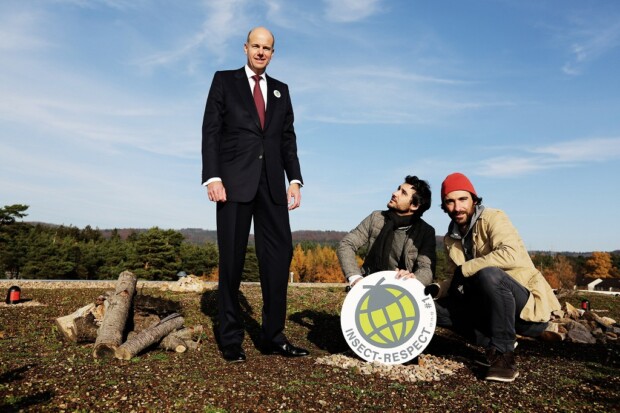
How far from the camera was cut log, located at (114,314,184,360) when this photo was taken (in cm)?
497

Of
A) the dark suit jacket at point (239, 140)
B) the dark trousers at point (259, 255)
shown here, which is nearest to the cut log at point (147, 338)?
the dark trousers at point (259, 255)

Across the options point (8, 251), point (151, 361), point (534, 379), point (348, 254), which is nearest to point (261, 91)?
point (348, 254)

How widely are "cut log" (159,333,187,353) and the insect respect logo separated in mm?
1851

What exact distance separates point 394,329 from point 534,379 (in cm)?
126

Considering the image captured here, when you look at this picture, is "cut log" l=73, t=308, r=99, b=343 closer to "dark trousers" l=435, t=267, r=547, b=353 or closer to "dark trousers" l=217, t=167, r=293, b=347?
"dark trousers" l=217, t=167, r=293, b=347

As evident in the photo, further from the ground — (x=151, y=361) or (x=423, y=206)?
(x=423, y=206)

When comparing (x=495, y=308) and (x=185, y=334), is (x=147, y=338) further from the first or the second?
(x=495, y=308)

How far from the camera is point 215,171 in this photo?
486cm

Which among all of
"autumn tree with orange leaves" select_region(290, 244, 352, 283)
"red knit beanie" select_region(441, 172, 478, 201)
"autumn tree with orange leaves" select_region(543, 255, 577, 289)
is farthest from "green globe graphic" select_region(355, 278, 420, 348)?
"autumn tree with orange leaves" select_region(543, 255, 577, 289)

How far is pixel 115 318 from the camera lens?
557cm

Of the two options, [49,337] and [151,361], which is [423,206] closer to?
[151,361]

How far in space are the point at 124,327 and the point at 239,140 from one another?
8.30 ft

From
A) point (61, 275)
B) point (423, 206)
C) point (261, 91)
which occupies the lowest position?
point (61, 275)

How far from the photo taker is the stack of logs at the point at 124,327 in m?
5.10
